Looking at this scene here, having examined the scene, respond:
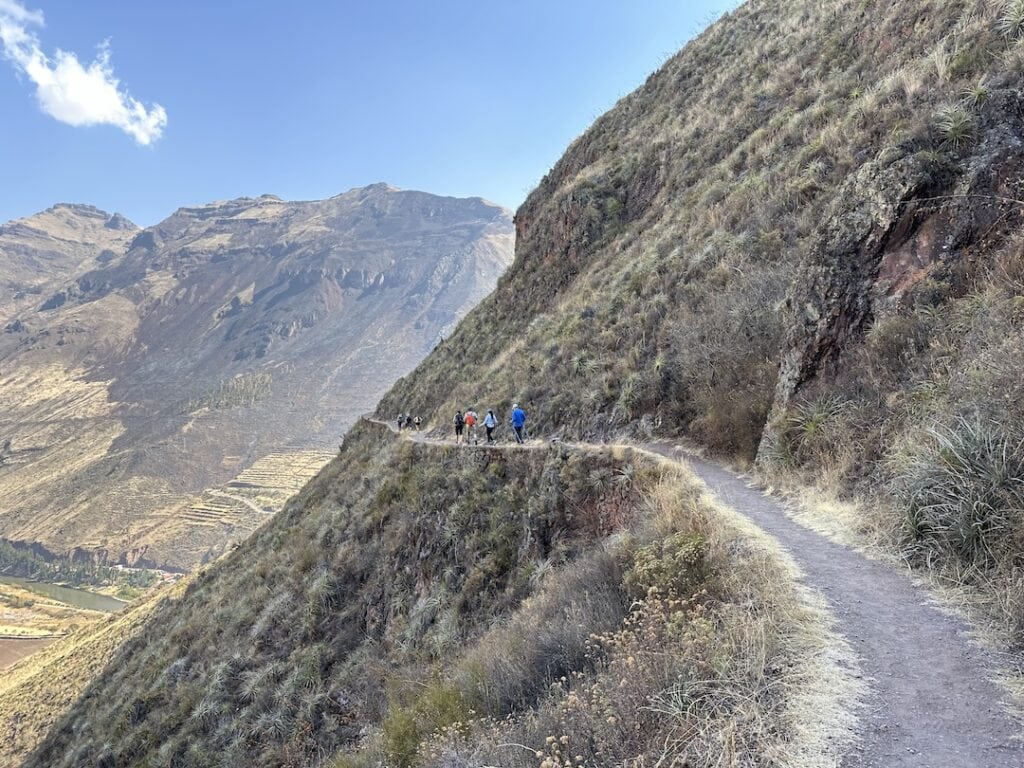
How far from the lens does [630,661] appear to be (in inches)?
139

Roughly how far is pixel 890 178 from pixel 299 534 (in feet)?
68.9

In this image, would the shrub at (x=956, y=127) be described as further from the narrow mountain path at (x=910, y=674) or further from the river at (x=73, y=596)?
the river at (x=73, y=596)

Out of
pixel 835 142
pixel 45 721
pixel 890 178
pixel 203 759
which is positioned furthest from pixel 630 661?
pixel 45 721

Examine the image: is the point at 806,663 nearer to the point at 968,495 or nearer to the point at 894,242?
the point at 968,495

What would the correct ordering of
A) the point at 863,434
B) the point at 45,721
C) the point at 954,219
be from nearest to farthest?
the point at 863,434, the point at 954,219, the point at 45,721

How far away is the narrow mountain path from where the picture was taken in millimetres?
2689

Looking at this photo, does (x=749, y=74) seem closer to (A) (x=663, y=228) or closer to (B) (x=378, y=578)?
(A) (x=663, y=228)

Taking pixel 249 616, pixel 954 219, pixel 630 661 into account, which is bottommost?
pixel 249 616

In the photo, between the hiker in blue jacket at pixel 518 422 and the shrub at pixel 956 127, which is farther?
the hiker in blue jacket at pixel 518 422

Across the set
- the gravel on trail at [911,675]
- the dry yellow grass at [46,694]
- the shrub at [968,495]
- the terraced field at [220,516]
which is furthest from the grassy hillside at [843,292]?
the terraced field at [220,516]

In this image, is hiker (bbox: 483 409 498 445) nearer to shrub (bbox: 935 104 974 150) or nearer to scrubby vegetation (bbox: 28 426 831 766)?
scrubby vegetation (bbox: 28 426 831 766)

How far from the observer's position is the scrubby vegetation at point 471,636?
11.3ft

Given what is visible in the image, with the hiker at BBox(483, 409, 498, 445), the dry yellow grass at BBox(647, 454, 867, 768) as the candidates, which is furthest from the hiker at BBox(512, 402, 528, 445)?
the dry yellow grass at BBox(647, 454, 867, 768)

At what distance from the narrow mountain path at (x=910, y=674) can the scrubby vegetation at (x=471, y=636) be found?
18.3 inches
